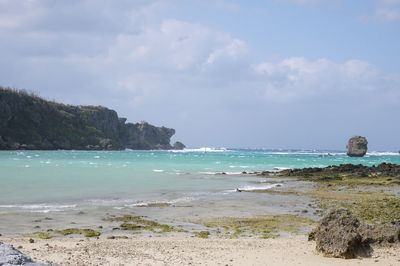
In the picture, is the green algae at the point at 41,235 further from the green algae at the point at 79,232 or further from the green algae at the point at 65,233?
the green algae at the point at 79,232

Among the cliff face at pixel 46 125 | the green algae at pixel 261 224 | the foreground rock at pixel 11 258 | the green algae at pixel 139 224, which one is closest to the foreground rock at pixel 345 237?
the green algae at pixel 261 224

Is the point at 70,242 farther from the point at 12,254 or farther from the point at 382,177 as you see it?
the point at 382,177

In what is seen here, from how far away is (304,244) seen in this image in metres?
14.2

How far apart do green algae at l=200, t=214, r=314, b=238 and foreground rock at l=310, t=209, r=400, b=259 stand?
3454mm

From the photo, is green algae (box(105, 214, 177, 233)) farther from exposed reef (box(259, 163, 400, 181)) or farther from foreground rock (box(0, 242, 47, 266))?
exposed reef (box(259, 163, 400, 181))

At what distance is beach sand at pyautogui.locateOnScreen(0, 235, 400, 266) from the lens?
11.8 metres

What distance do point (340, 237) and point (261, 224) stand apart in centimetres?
641

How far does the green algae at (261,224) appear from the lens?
17.1m

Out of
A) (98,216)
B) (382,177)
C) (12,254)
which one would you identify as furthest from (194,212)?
(382,177)

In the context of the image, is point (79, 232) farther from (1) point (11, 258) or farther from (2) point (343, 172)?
(2) point (343, 172)

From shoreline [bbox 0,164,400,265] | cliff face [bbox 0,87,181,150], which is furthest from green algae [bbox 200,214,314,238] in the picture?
cliff face [bbox 0,87,181,150]

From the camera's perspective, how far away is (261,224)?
62.1ft

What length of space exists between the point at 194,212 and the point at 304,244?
8704mm

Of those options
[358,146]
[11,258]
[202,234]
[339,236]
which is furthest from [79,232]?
[358,146]
